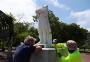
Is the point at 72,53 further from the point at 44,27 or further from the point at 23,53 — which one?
the point at 44,27

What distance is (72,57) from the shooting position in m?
7.50

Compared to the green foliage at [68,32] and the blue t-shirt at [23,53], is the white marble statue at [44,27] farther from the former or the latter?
the green foliage at [68,32]

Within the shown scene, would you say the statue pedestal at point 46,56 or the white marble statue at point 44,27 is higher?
the white marble statue at point 44,27

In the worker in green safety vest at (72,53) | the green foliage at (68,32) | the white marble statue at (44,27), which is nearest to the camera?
the worker in green safety vest at (72,53)

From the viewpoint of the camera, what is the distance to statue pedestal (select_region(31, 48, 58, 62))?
8234 mm

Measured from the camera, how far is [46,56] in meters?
8.31

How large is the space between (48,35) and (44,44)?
402 mm

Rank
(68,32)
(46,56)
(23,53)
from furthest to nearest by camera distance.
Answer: (68,32) → (46,56) → (23,53)

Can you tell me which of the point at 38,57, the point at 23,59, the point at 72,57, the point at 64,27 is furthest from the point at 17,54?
the point at 64,27

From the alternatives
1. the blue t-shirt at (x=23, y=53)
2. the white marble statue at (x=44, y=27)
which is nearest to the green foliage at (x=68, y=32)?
the white marble statue at (x=44, y=27)

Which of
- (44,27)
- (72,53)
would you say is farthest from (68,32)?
(72,53)

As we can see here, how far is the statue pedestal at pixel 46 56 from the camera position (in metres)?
8.23

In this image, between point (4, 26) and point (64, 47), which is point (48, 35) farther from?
point (4, 26)

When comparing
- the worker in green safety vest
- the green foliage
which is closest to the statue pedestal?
the worker in green safety vest
